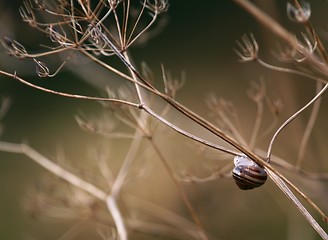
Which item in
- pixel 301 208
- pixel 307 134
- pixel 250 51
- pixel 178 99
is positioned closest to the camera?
pixel 301 208

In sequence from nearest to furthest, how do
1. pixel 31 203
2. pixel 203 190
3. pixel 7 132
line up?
pixel 31 203 < pixel 203 190 < pixel 7 132

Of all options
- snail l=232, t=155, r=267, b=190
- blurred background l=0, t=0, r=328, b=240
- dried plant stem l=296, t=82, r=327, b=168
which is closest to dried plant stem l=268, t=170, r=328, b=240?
snail l=232, t=155, r=267, b=190

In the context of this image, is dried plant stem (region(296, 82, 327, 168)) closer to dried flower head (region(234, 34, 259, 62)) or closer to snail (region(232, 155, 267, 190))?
dried flower head (region(234, 34, 259, 62))

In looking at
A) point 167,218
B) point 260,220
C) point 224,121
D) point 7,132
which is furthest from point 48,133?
Result: point 224,121

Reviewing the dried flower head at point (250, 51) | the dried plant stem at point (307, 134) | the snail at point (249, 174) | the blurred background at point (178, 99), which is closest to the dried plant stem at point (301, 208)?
the snail at point (249, 174)

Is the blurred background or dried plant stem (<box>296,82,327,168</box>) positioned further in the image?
the blurred background

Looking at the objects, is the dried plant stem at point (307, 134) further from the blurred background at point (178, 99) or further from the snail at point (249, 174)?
the blurred background at point (178, 99)

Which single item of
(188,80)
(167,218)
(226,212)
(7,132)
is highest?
(188,80)

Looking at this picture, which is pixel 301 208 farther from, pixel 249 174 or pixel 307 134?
pixel 307 134

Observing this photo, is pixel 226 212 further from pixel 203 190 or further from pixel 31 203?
pixel 31 203

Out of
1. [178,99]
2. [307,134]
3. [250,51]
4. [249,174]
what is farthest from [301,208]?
[178,99]

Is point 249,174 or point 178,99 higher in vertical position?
point 178,99
